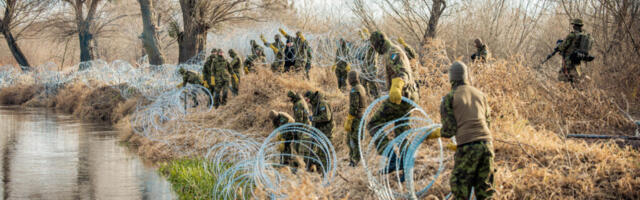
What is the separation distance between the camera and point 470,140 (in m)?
4.51

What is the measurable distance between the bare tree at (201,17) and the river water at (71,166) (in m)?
5.44

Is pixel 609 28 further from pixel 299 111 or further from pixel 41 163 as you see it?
pixel 41 163

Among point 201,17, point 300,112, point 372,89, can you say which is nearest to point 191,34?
point 201,17

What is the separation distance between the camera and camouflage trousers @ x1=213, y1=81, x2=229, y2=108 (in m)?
14.1

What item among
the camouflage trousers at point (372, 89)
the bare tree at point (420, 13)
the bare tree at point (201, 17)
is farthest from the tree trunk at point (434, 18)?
the bare tree at point (201, 17)

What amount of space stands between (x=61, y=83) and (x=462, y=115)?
24931 millimetres

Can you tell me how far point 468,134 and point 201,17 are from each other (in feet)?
60.0

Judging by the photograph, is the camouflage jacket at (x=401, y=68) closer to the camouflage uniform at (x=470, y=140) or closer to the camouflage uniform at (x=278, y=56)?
the camouflage uniform at (x=470, y=140)

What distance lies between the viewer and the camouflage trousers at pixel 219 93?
14.1 m

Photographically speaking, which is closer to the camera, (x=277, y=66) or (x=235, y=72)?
(x=235, y=72)

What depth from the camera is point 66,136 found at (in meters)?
15.4

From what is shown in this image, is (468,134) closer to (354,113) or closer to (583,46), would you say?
(354,113)

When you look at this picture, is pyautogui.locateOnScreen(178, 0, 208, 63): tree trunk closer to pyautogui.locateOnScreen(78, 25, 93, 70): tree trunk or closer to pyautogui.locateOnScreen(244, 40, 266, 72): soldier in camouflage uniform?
pyautogui.locateOnScreen(244, 40, 266, 72): soldier in camouflage uniform

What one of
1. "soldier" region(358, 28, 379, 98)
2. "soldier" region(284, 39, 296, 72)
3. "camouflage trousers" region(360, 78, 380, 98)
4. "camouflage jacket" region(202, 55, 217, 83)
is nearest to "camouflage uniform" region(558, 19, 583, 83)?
"soldier" region(358, 28, 379, 98)
